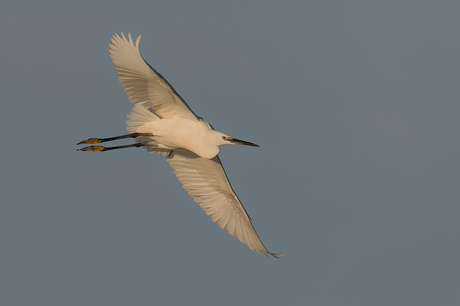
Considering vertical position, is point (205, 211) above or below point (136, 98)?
below

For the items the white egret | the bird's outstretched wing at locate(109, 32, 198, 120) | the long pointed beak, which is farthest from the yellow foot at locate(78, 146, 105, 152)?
the long pointed beak

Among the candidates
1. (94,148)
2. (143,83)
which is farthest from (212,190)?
(143,83)

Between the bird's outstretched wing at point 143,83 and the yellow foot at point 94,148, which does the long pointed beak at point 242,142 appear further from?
the yellow foot at point 94,148

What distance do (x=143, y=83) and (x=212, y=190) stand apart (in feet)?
11.9

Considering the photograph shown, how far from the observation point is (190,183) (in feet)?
54.3

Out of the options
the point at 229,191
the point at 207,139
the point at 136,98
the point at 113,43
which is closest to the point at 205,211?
the point at 229,191

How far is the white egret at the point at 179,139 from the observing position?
13.9 m

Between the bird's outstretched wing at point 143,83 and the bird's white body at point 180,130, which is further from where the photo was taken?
the bird's white body at point 180,130

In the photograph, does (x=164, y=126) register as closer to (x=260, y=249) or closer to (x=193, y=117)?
(x=193, y=117)

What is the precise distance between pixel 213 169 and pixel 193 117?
Answer: 2057 mm

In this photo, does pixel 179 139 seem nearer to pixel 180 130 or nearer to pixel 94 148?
pixel 180 130

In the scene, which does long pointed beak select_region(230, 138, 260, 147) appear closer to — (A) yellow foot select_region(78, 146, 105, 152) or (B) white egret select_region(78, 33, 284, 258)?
(B) white egret select_region(78, 33, 284, 258)

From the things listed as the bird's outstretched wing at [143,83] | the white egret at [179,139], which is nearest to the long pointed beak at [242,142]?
the white egret at [179,139]

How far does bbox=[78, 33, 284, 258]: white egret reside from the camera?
13945mm
